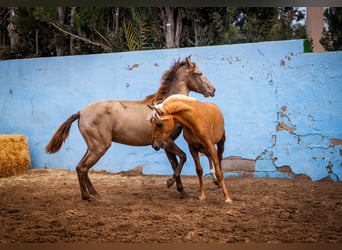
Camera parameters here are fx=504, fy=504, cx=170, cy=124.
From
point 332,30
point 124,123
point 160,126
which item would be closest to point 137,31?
point 124,123

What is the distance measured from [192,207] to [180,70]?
3.90ft

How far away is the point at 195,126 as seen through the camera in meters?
4.15

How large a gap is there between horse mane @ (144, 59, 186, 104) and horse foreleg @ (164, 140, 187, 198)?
0.42 meters

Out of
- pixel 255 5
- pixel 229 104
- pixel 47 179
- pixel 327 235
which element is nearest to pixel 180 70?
pixel 229 104

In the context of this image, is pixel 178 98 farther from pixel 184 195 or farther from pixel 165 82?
pixel 184 195

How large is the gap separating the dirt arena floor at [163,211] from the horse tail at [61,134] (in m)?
0.23

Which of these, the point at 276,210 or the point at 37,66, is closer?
the point at 276,210

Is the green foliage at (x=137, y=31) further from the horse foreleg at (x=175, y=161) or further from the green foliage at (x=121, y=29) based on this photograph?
the horse foreleg at (x=175, y=161)

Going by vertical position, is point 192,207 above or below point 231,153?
below

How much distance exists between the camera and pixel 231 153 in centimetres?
429

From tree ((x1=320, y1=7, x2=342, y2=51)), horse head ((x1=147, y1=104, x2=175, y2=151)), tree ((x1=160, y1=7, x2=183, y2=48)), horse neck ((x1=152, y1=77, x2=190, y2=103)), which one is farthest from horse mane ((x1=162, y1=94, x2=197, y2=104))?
tree ((x1=320, y1=7, x2=342, y2=51))

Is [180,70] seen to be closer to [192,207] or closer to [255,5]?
[255,5]

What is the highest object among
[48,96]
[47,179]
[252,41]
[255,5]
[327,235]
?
[255,5]

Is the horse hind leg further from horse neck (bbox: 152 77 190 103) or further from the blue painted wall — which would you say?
horse neck (bbox: 152 77 190 103)
